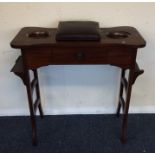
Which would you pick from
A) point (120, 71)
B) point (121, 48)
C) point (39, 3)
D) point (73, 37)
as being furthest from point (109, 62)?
point (39, 3)

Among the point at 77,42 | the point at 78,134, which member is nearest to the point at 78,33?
the point at 77,42

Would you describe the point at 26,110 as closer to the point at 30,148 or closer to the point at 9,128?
the point at 9,128

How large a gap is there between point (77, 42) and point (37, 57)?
0.26 m

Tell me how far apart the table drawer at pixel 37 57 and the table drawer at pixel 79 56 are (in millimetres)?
37

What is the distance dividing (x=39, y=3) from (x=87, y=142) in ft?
3.52

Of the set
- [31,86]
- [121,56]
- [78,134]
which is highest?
[121,56]

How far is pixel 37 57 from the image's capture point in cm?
142

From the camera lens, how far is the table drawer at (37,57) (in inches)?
54.9

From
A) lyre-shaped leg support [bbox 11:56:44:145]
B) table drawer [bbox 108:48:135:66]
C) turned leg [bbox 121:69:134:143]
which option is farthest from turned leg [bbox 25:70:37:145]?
turned leg [bbox 121:69:134:143]

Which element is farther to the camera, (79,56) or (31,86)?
(31,86)

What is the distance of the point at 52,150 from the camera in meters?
1.68

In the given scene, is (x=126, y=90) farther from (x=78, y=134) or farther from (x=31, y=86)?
(x=31, y=86)

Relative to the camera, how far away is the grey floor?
170cm

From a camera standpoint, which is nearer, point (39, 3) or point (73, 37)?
point (73, 37)
